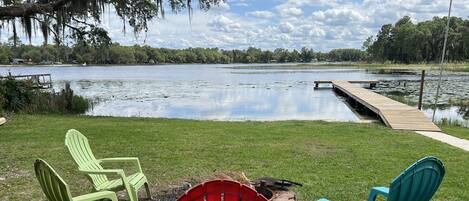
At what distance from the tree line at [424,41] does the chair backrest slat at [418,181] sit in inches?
3317

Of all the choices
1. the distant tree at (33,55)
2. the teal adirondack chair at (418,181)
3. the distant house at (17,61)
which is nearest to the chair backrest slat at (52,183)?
the teal adirondack chair at (418,181)

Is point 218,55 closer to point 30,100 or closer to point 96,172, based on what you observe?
point 30,100

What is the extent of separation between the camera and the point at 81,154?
4344 mm

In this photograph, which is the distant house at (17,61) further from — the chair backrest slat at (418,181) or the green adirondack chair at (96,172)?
the chair backrest slat at (418,181)

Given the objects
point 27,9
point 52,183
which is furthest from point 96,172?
point 27,9

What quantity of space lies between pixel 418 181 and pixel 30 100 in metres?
15.2

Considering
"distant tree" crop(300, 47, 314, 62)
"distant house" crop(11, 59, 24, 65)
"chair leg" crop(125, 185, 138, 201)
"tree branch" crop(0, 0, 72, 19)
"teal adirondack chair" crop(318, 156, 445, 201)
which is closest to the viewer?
"teal adirondack chair" crop(318, 156, 445, 201)

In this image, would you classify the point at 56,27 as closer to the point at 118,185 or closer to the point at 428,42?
the point at 118,185

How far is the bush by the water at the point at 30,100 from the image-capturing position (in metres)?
14.6

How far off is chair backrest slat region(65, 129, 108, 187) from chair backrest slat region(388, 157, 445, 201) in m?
2.75

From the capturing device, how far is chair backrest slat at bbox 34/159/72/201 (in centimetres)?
293

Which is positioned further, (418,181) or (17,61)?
(17,61)

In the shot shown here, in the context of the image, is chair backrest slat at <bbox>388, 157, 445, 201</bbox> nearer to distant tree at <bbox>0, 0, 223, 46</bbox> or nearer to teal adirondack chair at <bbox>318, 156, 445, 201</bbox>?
teal adirondack chair at <bbox>318, 156, 445, 201</bbox>

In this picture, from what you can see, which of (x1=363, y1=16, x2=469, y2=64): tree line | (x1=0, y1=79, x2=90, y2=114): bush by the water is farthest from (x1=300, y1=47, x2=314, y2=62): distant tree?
(x1=0, y1=79, x2=90, y2=114): bush by the water
